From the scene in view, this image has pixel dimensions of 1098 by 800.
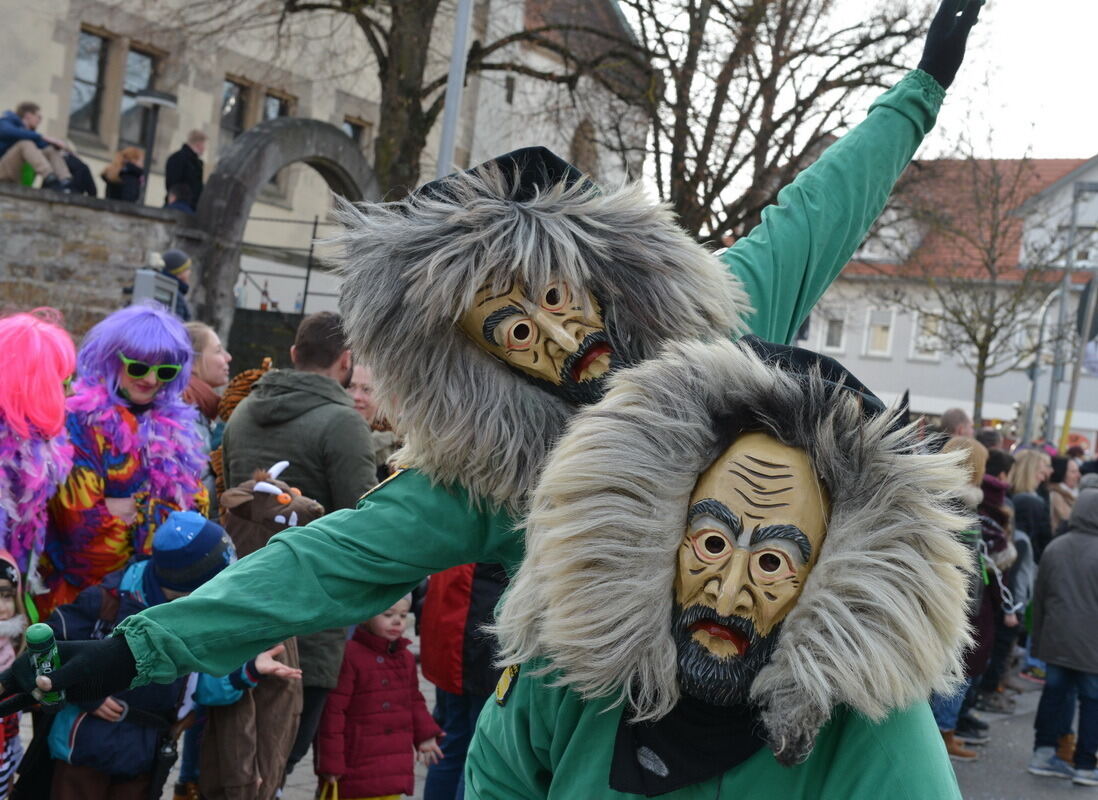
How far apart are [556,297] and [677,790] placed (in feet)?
3.45

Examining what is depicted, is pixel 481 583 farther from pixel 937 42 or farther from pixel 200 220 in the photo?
pixel 200 220

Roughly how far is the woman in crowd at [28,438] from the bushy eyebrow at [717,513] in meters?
2.58

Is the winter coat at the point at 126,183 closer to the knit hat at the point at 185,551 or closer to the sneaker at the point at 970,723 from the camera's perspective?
the sneaker at the point at 970,723

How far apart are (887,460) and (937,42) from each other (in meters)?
1.68

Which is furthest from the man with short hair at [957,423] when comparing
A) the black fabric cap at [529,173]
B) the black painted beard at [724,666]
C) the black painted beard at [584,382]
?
the black painted beard at [724,666]

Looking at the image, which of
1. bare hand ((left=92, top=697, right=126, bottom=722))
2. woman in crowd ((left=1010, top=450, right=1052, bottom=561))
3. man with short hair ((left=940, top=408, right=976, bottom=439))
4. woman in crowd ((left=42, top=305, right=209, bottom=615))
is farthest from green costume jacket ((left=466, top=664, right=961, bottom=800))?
woman in crowd ((left=1010, top=450, right=1052, bottom=561))

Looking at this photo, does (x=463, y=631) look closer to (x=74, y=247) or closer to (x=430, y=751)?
(x=430, y=751)

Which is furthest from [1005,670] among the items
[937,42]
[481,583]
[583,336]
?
[583,336]

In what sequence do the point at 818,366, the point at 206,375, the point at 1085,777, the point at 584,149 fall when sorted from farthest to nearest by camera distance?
1. the point at 584,149
2. the point at 1085,777
3. the point at 206,375
4. the point at 818,366

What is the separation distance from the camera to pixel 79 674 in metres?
2.25

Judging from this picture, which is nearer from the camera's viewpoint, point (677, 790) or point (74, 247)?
point (677, 790)

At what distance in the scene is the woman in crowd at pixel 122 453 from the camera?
414 centimetres

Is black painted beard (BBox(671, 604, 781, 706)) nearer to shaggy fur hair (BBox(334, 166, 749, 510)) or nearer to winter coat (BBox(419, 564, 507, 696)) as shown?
shaggy fur hair (BBox(334, 166, 749, 510))

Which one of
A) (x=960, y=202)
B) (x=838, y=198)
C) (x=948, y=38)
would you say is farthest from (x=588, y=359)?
(x=960, y=202)
